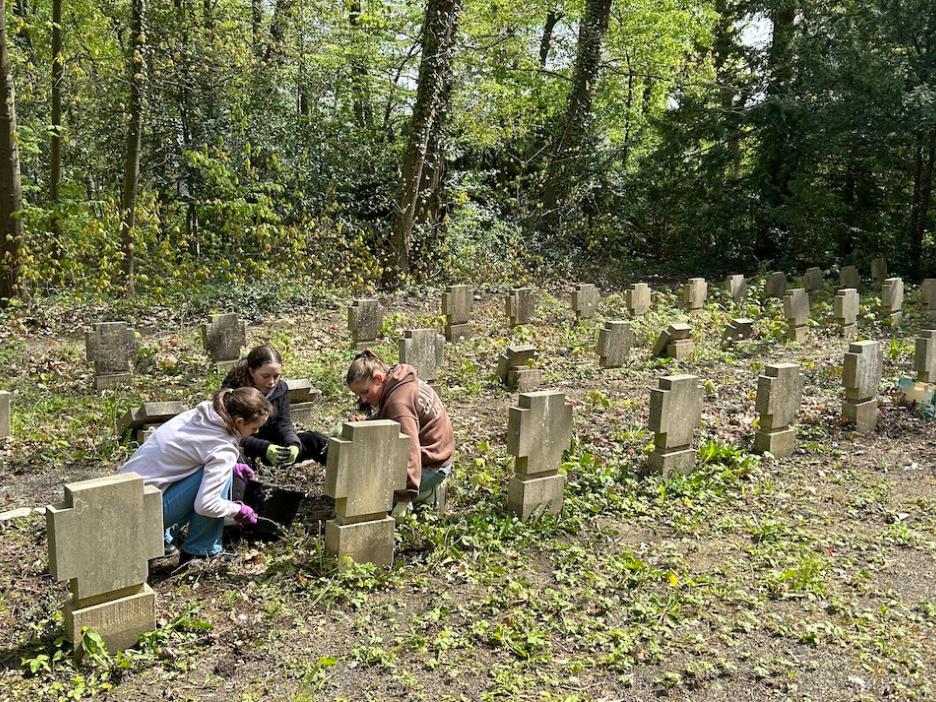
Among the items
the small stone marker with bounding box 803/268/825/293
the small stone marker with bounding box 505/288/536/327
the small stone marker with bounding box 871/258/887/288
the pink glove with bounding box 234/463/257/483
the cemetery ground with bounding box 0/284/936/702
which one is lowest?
the cemetery ground with bounding box 0/284/936/702

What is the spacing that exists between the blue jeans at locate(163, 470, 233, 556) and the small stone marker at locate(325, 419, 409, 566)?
616mm

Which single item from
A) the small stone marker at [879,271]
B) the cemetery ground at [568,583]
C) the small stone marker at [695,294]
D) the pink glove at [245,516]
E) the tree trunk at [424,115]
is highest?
the tree trunk at [424,115]

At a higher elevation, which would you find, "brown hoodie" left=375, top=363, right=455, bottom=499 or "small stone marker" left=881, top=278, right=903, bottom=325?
"small stone marker" left=881, top=278, right=903, bottom=325

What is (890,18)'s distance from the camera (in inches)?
603

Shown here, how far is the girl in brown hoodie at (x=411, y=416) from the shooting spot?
499cm

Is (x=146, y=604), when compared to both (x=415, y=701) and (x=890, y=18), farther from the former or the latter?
(x=890, y=18)

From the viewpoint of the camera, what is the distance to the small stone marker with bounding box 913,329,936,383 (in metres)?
8.12

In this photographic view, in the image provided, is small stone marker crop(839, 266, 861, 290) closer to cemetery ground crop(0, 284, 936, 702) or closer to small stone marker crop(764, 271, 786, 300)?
small stone marker crop(764, 271, 786, 300)

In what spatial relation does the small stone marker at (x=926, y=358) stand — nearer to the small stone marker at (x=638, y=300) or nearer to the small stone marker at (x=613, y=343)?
the small stone marker at (x=613, y=343)

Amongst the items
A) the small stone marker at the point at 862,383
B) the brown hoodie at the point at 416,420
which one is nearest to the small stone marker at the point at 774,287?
the small stone marker at the point at 862,383

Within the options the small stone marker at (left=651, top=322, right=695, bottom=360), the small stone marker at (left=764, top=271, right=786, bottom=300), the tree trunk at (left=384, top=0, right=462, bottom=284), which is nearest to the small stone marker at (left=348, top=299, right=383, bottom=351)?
the small stone marker at (left=651, top=322, right=695, bottom=360)

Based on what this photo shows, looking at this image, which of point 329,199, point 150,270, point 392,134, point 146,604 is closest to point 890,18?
point 392,134

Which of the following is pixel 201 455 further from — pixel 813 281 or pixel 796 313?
pixel 813 281

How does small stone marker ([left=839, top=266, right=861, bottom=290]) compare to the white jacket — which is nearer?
the white jacket
